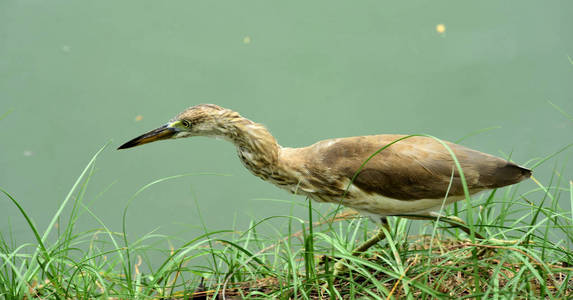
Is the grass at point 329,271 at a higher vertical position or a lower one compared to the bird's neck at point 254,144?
lower

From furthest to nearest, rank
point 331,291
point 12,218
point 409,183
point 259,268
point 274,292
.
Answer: point 12,218
point 259,268
point 409,183
point 274,292
point 331,291

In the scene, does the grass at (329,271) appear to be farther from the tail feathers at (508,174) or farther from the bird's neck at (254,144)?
the bird's neck at (254,144)

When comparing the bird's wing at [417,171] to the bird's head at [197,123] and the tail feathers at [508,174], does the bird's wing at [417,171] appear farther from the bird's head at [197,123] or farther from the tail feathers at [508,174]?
the bird's head at [197,123]

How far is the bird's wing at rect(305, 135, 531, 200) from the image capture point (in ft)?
7.77

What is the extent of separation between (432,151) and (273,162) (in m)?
0.74

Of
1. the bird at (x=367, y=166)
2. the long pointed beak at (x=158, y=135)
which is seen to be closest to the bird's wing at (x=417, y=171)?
the bird at (x=367, y=166)

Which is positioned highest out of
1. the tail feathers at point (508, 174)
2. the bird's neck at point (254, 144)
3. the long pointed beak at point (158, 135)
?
the long pointed beak at point (158, 135)

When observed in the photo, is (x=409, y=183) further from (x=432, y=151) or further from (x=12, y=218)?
(x=12, y=218)

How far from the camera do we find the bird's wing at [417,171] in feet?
7.77

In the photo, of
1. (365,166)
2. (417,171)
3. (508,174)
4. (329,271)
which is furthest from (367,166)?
(508,174)

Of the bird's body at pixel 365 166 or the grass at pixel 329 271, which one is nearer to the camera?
the grass at pixel 329 271

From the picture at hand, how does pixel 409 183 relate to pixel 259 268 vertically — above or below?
above

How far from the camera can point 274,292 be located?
7.30 feet

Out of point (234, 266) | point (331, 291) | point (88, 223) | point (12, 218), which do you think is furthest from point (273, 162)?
point (12, 218)
